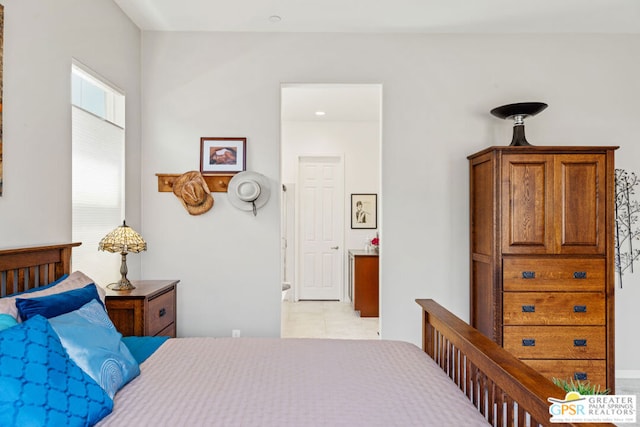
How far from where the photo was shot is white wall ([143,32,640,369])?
3340 millimetres

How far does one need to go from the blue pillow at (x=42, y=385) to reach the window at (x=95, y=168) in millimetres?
1438

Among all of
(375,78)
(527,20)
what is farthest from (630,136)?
(375,78)

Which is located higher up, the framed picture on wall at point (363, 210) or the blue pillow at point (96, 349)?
the framed picture on wall at point (363, 210)

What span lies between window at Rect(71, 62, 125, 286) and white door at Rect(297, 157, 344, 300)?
3241mm

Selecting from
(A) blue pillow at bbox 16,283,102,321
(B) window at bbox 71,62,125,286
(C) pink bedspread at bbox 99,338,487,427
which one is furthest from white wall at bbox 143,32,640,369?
(A) blue pillow at bbox 16,283,102,321

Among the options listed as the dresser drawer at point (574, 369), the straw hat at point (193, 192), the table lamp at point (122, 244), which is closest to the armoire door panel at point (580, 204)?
the dresser drawer at point (574, 369)

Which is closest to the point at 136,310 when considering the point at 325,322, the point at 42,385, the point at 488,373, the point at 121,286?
the point at 121,286

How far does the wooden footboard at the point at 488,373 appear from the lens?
1.08 m

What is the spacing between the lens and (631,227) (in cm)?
331

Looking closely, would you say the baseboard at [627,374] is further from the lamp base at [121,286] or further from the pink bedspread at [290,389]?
the lamp base at [121,286]

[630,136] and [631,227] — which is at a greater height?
[630,136]

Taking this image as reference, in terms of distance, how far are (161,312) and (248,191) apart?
1.11 metres

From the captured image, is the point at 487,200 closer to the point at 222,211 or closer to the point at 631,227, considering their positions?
the point at 631,227

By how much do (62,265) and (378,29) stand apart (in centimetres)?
282
